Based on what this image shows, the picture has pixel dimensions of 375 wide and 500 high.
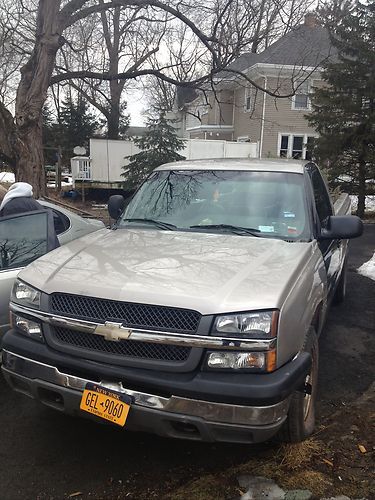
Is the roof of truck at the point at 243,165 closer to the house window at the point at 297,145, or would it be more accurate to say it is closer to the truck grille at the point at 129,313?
the truck grille at the point at 129,313

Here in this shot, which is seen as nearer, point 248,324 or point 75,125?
point 248,324

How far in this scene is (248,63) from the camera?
1039 inches

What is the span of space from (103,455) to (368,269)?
19.8 feet

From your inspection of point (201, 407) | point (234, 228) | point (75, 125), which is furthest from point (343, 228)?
point (75, 125)

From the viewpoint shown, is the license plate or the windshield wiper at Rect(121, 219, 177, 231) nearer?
the license plate

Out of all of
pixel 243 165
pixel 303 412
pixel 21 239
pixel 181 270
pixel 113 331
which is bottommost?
pixel 303 412

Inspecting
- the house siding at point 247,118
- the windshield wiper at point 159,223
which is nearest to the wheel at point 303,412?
the windshield wiper at point 159,223

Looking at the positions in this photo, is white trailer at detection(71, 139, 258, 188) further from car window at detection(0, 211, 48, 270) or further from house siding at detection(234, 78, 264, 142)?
car window at detection(0, 211, 48, 270)

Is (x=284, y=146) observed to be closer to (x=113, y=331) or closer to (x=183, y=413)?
(x=113, y=331)

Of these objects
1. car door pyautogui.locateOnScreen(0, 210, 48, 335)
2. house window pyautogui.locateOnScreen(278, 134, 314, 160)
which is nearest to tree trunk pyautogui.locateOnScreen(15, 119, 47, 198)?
car door pyautogui.locateOnScreen(0, 210, 48, 335)

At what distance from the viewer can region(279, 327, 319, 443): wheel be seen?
2672 mm

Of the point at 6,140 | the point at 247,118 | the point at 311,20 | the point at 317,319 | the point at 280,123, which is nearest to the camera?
the point at 317,319

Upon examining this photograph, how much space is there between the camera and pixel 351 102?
14.1m

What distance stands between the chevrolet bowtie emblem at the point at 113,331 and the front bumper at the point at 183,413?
0.88ft
